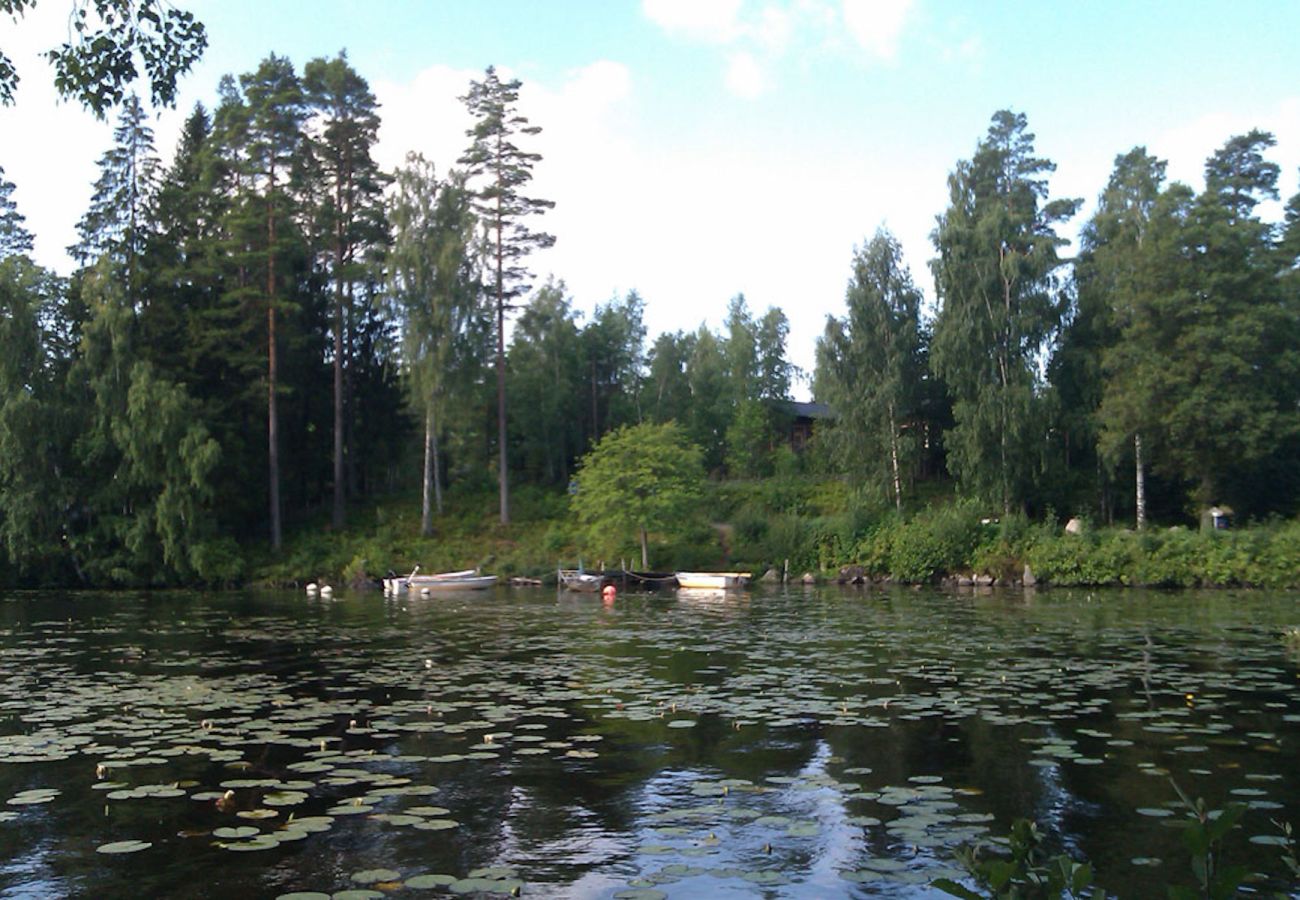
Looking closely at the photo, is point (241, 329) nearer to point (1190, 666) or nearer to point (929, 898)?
point (1190, 666)

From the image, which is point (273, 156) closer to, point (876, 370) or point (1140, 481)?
point (876, 370)

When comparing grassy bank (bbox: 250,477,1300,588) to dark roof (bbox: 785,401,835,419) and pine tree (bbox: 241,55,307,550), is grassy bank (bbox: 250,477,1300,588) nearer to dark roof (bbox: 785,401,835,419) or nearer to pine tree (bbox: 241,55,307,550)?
pine tree (bbox: 241,55,307,550)

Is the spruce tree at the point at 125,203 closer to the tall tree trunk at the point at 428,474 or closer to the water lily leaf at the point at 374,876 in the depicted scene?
the tall tree trunk at the point at 428,474

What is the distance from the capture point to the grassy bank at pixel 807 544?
37.3 metres

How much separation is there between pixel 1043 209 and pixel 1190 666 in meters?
39.4

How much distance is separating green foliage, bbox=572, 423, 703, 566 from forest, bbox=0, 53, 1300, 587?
246 centimetres

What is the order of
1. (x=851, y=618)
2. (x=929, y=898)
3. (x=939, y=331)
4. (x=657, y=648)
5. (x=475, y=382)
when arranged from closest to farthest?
(x=929, y=898) → (x=657, y=648) → (x=851, y=618) → (x=939, y=331) → (x=475, y=382)

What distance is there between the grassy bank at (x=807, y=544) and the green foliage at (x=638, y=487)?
0.82 meters

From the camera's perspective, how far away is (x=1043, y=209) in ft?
167

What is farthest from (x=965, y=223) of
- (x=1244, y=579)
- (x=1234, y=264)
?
(x=1244, y=579)

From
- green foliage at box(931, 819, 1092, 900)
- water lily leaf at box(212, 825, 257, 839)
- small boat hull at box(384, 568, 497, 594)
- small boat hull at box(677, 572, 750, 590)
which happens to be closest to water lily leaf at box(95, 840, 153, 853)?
water lily leaf at box(212, 825, 257, 839)

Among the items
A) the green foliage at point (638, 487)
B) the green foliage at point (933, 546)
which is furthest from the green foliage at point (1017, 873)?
the green foliage at point (638, 487)

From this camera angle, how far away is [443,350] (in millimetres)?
48781

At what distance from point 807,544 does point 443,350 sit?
1937cm
